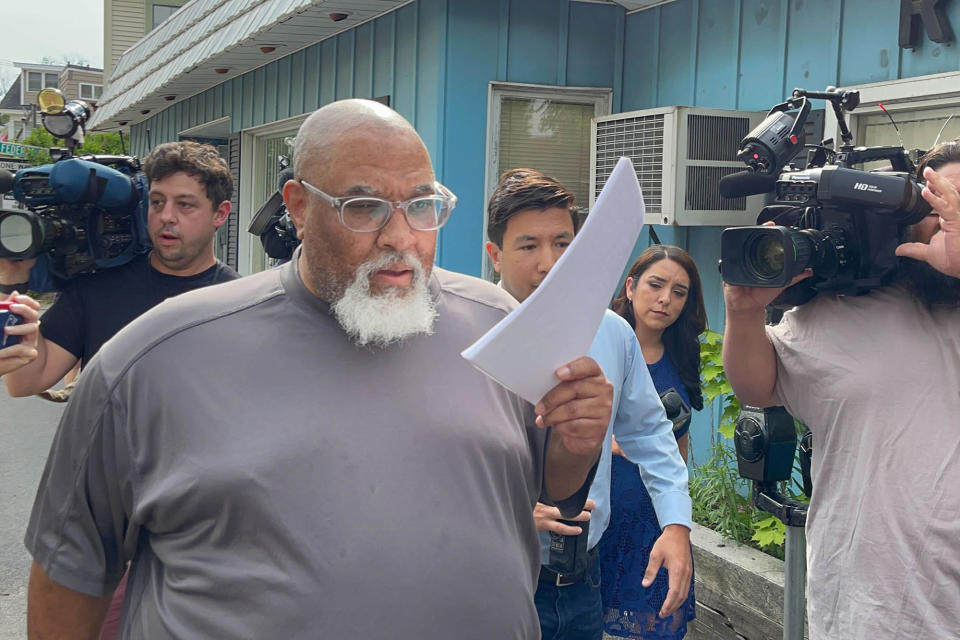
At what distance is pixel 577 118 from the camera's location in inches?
277

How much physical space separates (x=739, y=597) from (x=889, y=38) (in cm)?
274

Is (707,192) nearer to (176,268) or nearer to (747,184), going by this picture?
(747,184)

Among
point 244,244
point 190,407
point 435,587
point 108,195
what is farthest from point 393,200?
point 244,244

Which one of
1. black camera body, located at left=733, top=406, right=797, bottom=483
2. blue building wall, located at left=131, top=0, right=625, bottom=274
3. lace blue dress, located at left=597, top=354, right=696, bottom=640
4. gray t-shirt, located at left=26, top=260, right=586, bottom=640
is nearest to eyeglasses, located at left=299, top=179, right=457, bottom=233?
gray t-shirt, located at left=26, top=260, right=586, bottom=640

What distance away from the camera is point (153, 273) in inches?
135

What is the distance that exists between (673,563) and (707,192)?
11.2 ft

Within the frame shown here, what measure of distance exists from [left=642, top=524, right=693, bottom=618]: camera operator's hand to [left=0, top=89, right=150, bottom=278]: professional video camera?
1917 mm

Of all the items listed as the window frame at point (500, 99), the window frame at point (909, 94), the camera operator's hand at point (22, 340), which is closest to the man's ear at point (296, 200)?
the camera operator's hand at point (22, 340)

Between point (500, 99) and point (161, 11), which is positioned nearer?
point (500, 99)

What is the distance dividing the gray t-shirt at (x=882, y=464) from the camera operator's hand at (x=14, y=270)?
7.20 ft

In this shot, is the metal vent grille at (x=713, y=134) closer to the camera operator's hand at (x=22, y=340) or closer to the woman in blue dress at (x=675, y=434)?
the woman in blue dress at (x=675, y=434)

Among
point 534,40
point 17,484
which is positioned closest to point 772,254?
point 534,40

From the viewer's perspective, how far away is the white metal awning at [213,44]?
7.61 meters

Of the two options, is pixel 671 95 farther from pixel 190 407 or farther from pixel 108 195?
pixel 190 407
